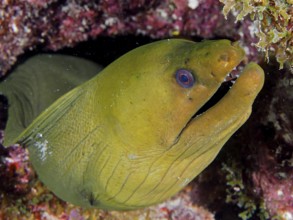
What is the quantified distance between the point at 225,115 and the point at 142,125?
530 millimetres

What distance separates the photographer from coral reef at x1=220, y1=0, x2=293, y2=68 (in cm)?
205

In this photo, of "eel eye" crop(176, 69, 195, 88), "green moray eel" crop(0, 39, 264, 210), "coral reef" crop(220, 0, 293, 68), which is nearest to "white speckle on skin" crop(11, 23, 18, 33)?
"green moray eel" crop(0, 39, 264, 210)

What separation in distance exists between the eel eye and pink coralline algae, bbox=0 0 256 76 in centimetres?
183

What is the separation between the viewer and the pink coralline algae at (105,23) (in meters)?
3.45

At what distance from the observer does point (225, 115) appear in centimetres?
221

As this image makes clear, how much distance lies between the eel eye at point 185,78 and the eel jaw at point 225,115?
0.74ft

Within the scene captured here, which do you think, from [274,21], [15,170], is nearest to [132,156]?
[274,21]

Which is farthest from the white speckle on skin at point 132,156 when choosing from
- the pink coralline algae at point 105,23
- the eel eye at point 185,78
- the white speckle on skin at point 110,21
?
the white speckle on skin at point 110,21

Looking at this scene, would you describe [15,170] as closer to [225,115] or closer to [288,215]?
[225,115]

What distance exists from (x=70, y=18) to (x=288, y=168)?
2.62 m

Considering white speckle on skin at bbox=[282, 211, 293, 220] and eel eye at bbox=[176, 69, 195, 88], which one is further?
white speckle on skin at bbox=[282, 211, 293, 220]

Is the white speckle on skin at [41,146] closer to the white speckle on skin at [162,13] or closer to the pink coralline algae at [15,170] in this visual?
the pink coralline algae at [15,170]

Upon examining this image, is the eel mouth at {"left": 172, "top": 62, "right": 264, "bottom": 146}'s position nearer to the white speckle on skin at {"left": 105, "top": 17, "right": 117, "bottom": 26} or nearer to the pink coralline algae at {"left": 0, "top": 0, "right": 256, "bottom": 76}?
the pink coralline algae at {"left": 0, "top": 0, "right": 256, "bottom": 76}

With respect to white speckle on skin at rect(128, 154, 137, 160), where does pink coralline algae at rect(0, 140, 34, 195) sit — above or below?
below
